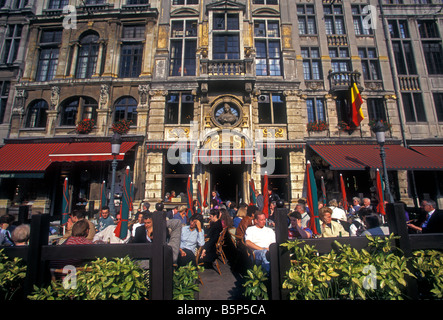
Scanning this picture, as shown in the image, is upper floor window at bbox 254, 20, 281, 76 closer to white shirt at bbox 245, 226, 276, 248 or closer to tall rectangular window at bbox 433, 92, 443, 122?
tall rectangular window at bbox 433, 92, 443, 122

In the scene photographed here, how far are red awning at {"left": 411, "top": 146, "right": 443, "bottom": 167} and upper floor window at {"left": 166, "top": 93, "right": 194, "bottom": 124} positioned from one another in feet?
45.6

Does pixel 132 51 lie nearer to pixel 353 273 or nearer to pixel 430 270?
pixel 353 273

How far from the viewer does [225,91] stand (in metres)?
13.1

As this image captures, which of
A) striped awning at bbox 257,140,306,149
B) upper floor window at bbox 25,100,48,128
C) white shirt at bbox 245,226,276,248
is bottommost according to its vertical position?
white shirt at bbox 245,226,276,248

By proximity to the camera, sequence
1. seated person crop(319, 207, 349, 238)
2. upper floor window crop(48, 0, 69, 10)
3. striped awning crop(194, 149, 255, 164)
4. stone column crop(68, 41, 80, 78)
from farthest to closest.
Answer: upper floor window crop(48, 0, 69, 10) → stone column crop(68, 41, 80, 78) → striped awning crop(194, 149, 255, 164) → seated person crop(319, 207, 349, 238)

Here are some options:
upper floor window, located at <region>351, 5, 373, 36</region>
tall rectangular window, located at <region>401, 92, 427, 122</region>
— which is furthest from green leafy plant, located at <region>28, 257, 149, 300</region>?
upper floor window, located at <region>351, 5, 373, 36</region>

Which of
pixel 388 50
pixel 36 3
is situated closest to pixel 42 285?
pixel 388 50

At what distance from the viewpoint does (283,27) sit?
13844 millimetres

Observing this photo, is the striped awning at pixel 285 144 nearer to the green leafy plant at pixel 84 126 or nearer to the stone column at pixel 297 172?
the stone column at pixel 297 172

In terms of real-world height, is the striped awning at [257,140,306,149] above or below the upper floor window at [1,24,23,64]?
below

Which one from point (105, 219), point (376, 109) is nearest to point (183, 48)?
point (105, 219)

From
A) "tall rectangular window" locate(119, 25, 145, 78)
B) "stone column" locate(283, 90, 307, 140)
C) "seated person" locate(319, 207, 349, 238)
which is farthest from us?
"tall rectangular window" locate(119, 25, 145, 78)

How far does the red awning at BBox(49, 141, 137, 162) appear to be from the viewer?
36.4 ft
